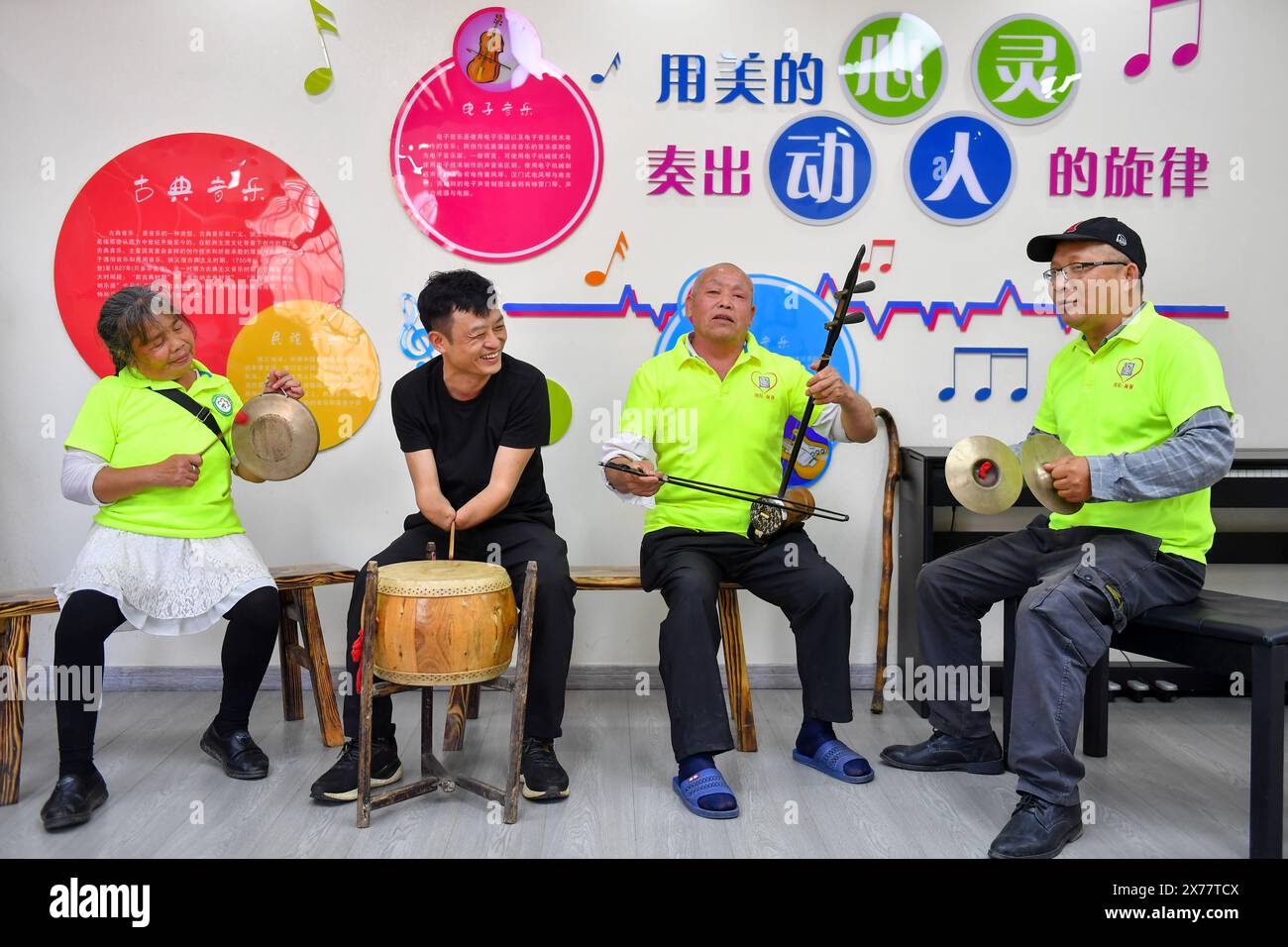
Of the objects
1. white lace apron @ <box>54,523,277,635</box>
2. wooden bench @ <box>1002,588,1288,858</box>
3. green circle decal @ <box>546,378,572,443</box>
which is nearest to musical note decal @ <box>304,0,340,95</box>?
green circle decal @ <box>546,378,572,443</box>

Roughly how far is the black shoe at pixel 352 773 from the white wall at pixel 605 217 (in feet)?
3.58

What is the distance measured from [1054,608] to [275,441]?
6.77 ft

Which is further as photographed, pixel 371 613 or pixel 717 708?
pixel 717 708

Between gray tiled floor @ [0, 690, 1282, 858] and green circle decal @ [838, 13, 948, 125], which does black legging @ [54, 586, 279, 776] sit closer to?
gray tiled floor @ [0, 690, 1282, 858]

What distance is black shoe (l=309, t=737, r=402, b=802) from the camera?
8.71 feet

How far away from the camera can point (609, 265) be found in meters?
3.69

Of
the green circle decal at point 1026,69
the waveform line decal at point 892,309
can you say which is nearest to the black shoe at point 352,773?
the waveform line decal at point 892,309

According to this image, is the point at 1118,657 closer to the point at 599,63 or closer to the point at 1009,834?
the point at 1009,834

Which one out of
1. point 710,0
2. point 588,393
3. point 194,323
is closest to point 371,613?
point 588,393

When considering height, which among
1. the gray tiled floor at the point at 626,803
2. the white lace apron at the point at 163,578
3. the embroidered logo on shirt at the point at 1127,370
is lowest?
the gray tiled floor at the point at 626,803

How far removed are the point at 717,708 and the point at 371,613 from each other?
3.00 ft

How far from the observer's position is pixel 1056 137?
3686 mm

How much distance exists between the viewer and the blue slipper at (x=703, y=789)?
258 cm

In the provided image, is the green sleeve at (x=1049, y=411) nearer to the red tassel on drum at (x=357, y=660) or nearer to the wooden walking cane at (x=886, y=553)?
the wooden walking cane at (x=886, y=553)
